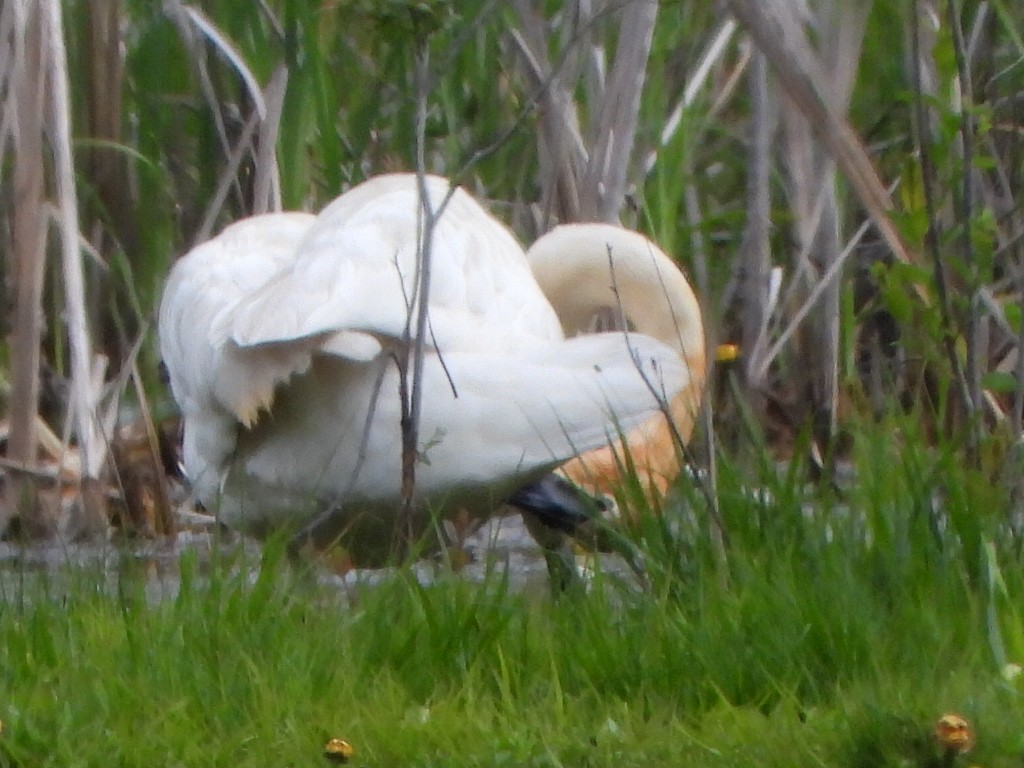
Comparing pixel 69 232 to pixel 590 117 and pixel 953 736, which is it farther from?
pixel 953 736

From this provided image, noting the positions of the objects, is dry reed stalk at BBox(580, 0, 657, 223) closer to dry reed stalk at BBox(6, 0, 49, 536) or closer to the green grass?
dry reed stalk at BBox(6, 0, 49, 536)

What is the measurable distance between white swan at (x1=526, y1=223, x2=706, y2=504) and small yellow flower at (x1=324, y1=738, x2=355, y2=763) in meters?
1.88

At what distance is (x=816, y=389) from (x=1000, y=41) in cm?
109

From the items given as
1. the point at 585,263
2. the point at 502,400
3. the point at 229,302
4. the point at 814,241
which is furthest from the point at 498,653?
the point at 814,241

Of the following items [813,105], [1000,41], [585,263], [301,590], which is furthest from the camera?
[1000,41]

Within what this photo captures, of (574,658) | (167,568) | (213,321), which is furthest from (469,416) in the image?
(574,658)

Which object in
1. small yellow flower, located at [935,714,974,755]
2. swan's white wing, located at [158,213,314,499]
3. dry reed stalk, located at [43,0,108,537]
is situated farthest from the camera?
dry reed stalk, located at [43,0,108,537]

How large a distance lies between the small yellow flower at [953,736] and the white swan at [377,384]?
1.16 meters

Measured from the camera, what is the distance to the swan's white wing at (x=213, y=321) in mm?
3590

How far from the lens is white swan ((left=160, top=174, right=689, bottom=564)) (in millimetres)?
3486

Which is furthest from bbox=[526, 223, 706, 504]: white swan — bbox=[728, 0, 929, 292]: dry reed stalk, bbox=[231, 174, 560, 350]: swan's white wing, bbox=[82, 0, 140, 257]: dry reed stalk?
bbox=[728, 0, 929, 292]: dry reed stalk

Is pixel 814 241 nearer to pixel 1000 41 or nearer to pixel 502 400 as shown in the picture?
pixel 1000 41

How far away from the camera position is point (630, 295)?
191 inches

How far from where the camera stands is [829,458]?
349 centimetres
